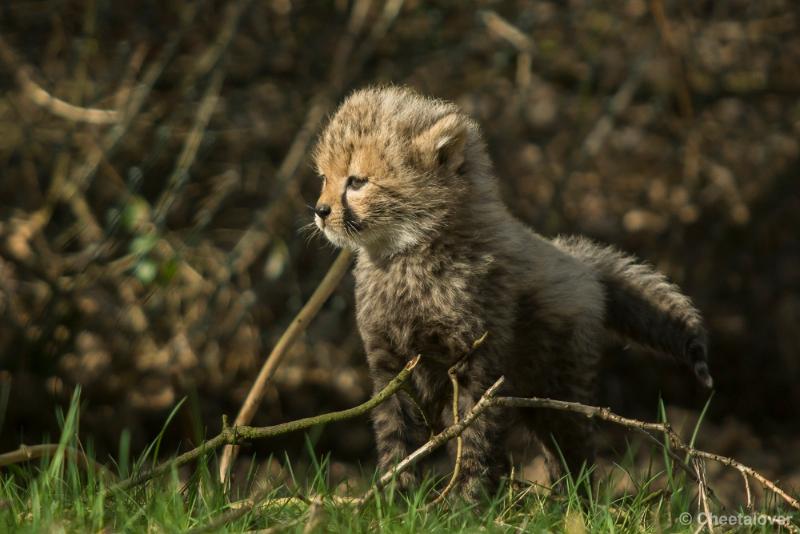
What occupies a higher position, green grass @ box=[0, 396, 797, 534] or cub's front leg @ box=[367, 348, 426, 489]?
cub's front leg @ box=[367, 348, 426, 489]

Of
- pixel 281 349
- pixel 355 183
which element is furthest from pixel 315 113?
pixel 355 183

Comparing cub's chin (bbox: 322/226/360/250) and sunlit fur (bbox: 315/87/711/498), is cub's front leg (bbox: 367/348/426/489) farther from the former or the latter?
cub's chin (bbox: 322/226/360/250)

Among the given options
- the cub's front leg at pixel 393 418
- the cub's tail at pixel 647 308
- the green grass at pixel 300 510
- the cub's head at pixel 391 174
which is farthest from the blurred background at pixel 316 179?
the green grass at pixel 300 510

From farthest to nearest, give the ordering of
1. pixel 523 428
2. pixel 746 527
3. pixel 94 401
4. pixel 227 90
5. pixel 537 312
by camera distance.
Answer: pixel 227 90 < pixel 94 401 < pixel 523 428 < pixel 537 312 < pixel 746 527

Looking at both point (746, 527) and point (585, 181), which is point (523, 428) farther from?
point (585, 181)

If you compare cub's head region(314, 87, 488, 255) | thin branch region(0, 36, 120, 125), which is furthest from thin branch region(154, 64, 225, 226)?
cub's head region(314, 87, 488, 255)

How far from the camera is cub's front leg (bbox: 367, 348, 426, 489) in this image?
3467 millimetres

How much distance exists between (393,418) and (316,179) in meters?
4.18

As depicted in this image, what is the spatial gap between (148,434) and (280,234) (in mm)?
1569

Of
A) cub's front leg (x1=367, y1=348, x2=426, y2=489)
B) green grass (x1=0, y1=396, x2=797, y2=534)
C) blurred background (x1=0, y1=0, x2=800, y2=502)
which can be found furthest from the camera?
blurred background (x1=0, y1=0, x2=800, y2=502)

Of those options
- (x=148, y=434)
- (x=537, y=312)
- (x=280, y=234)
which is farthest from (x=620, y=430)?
(x=537, y=312)

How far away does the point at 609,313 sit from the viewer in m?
3.76

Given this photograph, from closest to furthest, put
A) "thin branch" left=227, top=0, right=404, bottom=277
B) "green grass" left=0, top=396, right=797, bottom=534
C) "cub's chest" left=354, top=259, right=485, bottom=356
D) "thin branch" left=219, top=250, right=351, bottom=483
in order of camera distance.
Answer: "green grass" left=0, top=396, right=797, bottom=534, "cub's chest" left=354, top=259, right=485, bottom=356, "thin branch" left=219, top=250, right=351, bottom=483, "thin branch" left=227, top=0, right=404, bottom=277

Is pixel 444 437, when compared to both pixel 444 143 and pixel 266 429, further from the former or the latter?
pixel 444 143
